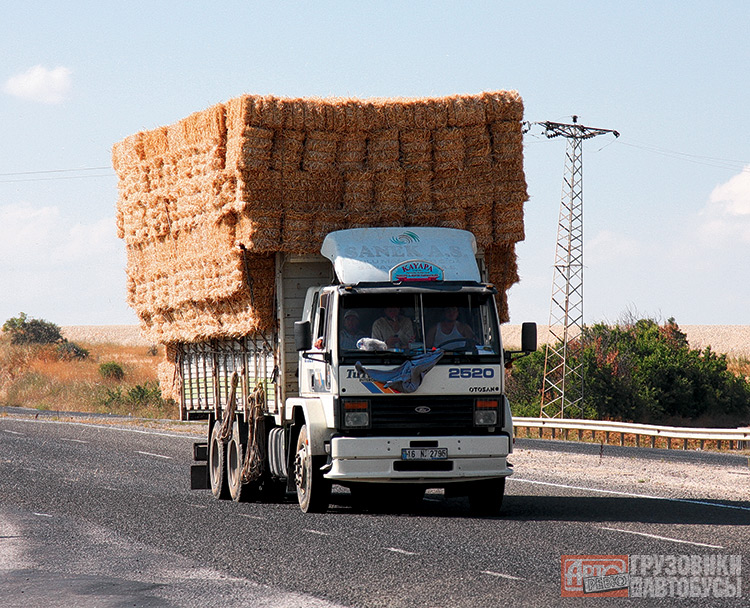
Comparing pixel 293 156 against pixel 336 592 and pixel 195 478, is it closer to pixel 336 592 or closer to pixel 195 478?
pixel 195 478

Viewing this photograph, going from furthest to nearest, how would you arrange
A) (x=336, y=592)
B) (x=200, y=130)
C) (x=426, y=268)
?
(x=200, y=130), (x=426, y=268), (x=336, y=592)

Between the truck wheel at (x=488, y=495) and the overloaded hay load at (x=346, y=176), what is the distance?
2507 mm

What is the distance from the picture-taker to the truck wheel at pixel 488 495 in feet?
44.4

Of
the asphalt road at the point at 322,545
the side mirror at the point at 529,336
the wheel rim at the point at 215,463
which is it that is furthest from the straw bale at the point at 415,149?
the wheel rim at the point at 215,463

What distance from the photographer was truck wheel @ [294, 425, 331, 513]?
13.2 metres

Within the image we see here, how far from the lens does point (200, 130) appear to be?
1572cm

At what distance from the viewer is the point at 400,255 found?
531 inches

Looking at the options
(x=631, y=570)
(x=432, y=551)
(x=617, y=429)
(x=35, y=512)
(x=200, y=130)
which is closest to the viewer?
(x=631, y=570)

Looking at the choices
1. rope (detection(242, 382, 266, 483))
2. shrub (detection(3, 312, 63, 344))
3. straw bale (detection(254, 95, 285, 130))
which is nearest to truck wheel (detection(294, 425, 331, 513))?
rope (detection(242, 382, 266, 483))

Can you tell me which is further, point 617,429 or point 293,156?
point 617,429

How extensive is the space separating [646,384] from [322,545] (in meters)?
40.2

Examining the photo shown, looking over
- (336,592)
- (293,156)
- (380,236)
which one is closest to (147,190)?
(293,156)

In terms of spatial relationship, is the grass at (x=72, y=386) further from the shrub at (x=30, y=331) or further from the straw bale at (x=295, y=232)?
the straw bale at (x=295, y=232)

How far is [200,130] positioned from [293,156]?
1961 mm
